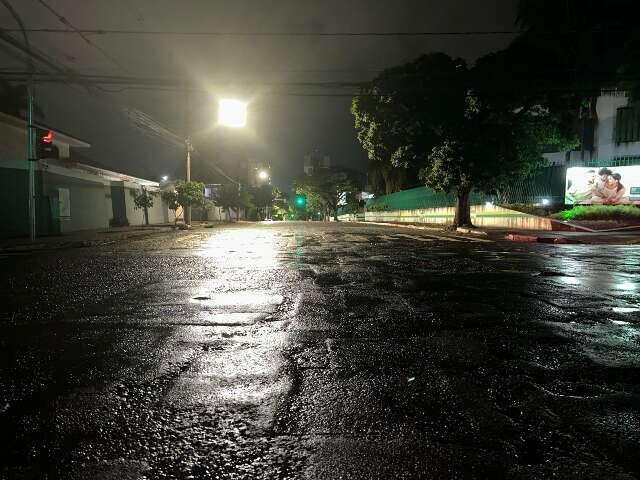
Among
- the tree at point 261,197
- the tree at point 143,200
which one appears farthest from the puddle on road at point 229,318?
the tree at point 261,197

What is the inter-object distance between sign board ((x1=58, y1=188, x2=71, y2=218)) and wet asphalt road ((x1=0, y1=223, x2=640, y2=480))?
67.4 ft

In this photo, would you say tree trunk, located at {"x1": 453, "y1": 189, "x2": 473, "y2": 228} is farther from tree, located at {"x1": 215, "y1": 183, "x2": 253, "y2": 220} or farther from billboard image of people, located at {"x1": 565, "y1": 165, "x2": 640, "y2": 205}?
tree, located at {"x1": 215, "y1": 183, "x2": 253, "y2": 220}

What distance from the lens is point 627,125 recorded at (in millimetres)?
29875

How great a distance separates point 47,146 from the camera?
622 inches

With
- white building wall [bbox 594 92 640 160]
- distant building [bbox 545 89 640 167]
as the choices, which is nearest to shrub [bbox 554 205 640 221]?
distant building [bbox 545 89 640 167]

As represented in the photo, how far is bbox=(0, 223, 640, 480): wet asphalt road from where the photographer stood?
7.00ft

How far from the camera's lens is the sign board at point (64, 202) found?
80.6 feet

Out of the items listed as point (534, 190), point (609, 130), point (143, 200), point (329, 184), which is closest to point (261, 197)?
point (329, 184)

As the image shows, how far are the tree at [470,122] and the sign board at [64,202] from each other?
17.1 metres

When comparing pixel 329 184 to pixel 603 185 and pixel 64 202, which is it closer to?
pixel 603 185

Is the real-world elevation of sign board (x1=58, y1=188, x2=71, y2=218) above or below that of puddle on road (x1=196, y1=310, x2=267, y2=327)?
above

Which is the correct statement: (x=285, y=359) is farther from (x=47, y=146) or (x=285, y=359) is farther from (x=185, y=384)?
(x=47, y=146)

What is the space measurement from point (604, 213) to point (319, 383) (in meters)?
24.5

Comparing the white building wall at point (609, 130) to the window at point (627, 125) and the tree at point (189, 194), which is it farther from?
the tree at point (189, 194)
